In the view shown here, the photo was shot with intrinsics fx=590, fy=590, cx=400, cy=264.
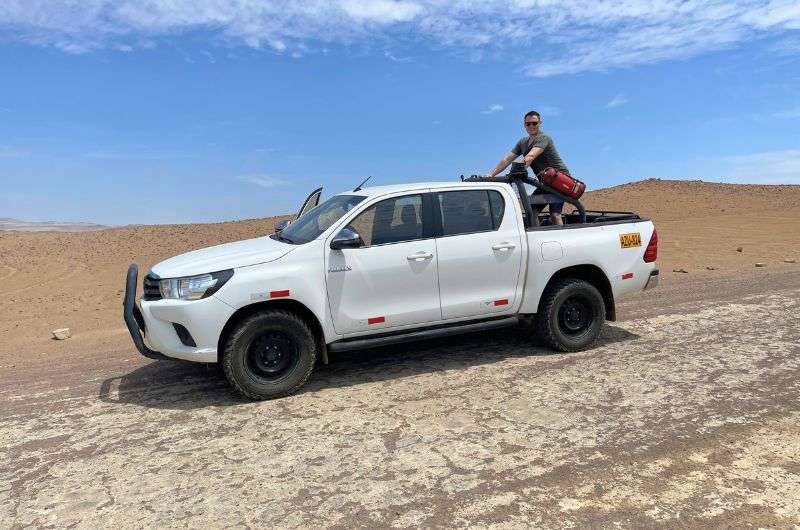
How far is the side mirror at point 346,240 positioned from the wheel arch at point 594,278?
2.15 m

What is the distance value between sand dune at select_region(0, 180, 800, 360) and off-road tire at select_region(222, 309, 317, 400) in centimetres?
316

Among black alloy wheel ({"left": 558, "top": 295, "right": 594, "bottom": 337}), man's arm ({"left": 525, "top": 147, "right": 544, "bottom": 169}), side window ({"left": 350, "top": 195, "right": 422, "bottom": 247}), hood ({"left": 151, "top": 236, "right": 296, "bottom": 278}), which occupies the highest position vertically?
man's arm ({"left": 525, "top": 147, "right": 544, "bottom": 169})

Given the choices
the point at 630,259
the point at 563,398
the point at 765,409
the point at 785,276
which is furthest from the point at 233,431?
the point at 785,276

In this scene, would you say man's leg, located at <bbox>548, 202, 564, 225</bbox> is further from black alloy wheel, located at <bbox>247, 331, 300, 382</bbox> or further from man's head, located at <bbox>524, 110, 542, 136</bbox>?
black alloy wheel, located at <bbox>247, 331, 300, 382</bbox>

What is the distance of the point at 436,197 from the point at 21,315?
857 cm

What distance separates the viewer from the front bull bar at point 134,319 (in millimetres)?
5051

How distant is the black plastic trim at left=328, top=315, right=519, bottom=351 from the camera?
5.34 meters

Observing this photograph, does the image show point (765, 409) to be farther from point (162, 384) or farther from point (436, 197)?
point (162, 384)

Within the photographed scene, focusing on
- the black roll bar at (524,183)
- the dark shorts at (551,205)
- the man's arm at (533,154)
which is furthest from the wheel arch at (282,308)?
the man's arm at (533,154)

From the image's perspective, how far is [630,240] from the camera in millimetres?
6352

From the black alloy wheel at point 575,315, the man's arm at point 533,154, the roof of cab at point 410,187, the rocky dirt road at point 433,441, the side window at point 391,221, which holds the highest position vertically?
the man's arm at point 533,154

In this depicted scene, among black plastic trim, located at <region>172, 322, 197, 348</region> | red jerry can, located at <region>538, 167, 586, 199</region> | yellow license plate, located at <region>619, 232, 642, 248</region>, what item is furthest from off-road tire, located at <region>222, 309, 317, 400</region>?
yellow license plate, located at <region>619, 232, 642, 248</region>

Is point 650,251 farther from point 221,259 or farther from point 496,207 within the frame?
point 221,259

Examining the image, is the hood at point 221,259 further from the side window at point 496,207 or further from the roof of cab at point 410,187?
the side window at point 496,207
